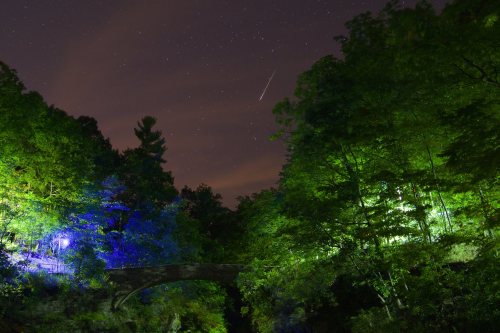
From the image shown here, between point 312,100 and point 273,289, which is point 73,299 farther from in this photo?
point 312,100

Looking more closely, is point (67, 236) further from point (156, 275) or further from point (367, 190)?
point (367, 190)

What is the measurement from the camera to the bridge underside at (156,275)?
21.5 meters

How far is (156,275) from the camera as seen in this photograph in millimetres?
22672

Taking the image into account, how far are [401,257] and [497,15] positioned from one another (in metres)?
5.74

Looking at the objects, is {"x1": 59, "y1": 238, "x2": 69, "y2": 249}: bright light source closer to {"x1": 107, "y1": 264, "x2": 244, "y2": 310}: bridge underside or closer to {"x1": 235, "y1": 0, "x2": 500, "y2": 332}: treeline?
{"x1": 107, "y1": 264, "x2": 244, "y2": 310}: bridge underside

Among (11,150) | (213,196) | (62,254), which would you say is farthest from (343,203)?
(213,196)

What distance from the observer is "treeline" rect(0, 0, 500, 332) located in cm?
703

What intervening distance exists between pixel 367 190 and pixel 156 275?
15.3 meters

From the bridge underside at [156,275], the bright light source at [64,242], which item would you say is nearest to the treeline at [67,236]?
the bright light source at [64,242]

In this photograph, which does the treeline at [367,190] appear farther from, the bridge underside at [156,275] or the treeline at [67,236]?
the bridge underside at [156,275]

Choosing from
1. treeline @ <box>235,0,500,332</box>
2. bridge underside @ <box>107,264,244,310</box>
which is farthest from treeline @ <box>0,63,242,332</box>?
treeline @ <box>235,0,500,332</box>

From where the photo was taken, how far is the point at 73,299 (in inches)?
754

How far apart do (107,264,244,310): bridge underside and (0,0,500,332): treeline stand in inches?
51.6

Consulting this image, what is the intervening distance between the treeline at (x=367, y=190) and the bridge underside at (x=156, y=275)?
4.30 ft
